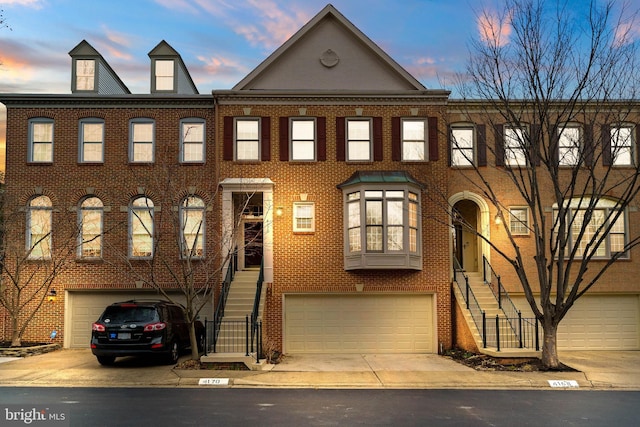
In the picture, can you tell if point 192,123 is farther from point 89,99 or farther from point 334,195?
point 334,195

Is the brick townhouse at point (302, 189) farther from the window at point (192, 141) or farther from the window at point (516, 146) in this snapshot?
the window at point (516, 146)

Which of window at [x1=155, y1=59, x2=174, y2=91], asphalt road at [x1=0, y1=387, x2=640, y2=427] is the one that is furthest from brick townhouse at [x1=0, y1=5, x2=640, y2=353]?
Answer: asphalt road at [x1=0, y1=387, x2=640, y2=427]

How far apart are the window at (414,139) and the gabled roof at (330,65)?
1193 mm

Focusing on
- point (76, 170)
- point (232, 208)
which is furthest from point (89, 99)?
point (232, 208)

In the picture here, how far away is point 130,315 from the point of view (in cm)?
1504

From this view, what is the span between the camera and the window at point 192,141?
67.9 feet

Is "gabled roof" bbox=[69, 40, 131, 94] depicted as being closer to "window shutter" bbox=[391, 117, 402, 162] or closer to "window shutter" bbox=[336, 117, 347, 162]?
"window shutter" bbox=[336, 117, 347, 162]

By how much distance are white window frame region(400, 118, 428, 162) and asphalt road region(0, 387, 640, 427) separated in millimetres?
9154

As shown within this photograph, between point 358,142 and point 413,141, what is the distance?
186 cm

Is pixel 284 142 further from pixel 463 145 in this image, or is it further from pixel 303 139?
pixel 463 145

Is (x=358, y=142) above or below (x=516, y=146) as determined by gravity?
above

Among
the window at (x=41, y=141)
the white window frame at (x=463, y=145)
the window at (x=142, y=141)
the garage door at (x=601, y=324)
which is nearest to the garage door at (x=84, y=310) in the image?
the window at (x=142, y=141)

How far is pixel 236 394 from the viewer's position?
12.4m

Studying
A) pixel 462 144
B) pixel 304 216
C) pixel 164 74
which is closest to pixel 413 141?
pixel 462 144
